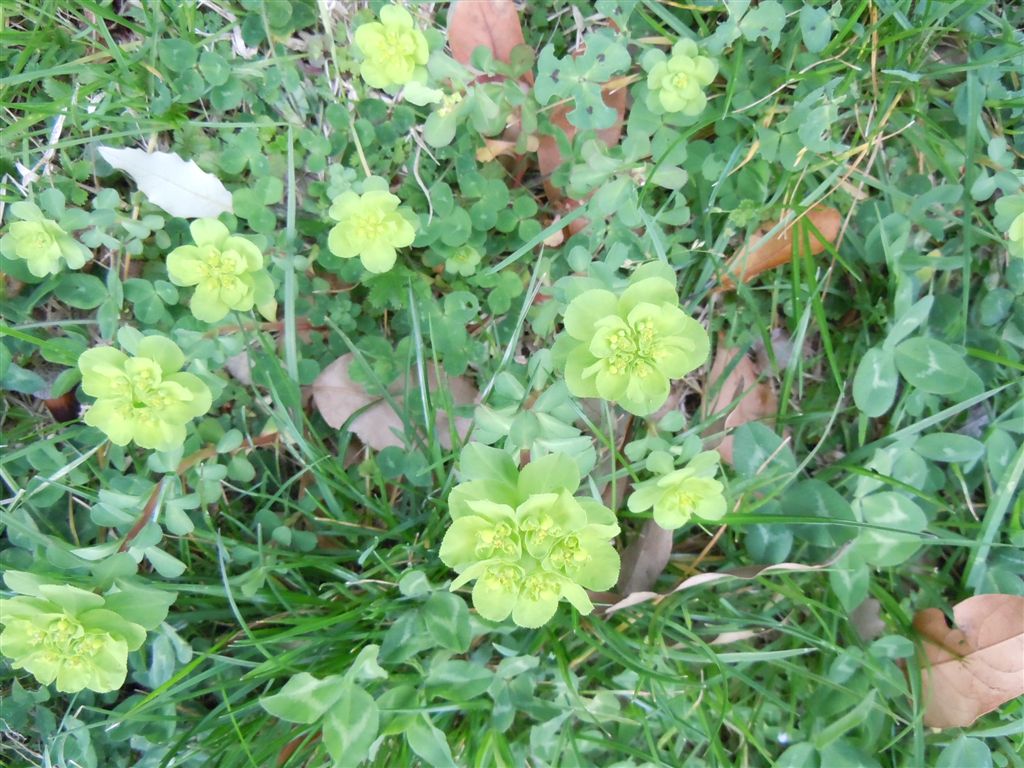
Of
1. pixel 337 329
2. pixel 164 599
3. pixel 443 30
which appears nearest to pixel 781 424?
pixel 337 329

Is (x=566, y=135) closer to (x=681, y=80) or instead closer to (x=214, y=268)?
(x=681, y=80)

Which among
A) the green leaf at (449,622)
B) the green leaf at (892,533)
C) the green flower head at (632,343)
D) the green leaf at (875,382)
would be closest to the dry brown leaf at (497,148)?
the green flower head at (632,343)

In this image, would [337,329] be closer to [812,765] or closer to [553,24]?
[553,24]

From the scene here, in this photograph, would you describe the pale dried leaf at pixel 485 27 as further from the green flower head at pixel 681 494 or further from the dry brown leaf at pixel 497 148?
the green flower head at pixel 681 494

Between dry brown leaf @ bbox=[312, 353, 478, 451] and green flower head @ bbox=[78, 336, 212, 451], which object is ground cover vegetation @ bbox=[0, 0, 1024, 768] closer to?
dry brown leaf @ bbox=[312, 353, 478, 451]

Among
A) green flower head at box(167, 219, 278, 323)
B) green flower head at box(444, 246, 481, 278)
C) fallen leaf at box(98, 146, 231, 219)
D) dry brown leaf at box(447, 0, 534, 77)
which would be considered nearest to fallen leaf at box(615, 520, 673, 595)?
green flower head at box(444, 246, 481, 278)

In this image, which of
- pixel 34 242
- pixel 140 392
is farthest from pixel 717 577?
pixel 34 242
